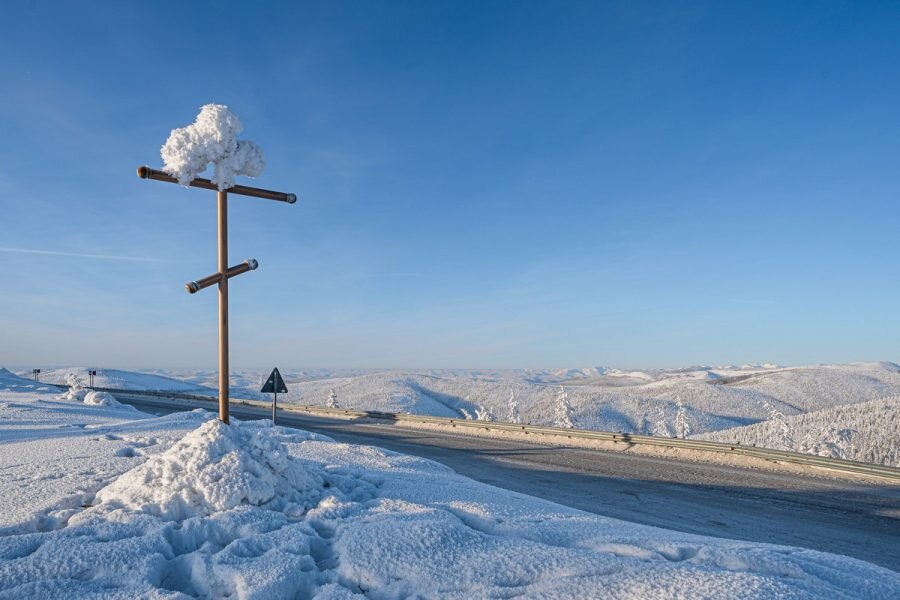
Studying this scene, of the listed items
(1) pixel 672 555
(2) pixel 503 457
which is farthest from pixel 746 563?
(2) pixel 503 457

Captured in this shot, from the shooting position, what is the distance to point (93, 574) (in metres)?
3.64

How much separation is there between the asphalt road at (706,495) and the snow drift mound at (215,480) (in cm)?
545

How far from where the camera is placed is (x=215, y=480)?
528 centimetres

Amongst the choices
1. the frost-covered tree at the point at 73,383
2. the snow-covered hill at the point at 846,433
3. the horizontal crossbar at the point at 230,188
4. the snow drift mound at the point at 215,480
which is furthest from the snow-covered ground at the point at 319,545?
the frost-covered tree at the point at 73,383

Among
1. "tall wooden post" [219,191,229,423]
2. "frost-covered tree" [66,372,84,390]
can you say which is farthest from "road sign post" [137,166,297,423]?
"frost-covered tree" [66,372,84,390]

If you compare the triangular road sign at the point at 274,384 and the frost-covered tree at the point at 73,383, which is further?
the frost-covered tree at the point at 73,383

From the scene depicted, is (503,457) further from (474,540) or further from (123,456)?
(474,540)

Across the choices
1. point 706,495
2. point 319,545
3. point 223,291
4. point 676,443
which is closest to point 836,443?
point 676,443

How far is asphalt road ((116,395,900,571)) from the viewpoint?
26.2 ft

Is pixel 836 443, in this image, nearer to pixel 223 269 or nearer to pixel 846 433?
pixel 846 433

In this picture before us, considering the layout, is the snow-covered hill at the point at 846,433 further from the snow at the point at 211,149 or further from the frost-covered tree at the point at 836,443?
the snow at the point at 211,149

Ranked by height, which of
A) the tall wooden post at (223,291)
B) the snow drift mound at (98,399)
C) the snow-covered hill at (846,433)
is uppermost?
the tall wooden post at (223,291)

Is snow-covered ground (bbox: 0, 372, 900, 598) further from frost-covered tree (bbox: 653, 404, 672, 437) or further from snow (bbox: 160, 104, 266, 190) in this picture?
frost-covered tree (bbox: 653, 404, 672, 437)

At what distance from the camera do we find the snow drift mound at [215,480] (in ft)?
16.6
